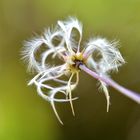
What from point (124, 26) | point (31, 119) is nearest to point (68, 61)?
point (124, 26)

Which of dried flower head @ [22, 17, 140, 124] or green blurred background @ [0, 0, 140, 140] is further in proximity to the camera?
green blurred background @ [0, 0, 140, 140]

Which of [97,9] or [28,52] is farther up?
[97,9]

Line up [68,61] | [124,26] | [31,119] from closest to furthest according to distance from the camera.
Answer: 1. [68,61]
2. [124,26]
3. [31,119]

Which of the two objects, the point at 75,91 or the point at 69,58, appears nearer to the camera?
the point at 69,58

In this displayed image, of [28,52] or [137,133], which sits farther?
[137,133]

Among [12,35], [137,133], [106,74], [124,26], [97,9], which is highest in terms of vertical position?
[12,35]

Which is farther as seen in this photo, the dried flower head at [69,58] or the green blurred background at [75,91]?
the green blurred background at [75,91]

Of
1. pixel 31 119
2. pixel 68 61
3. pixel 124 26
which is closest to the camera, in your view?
pixel 68 61

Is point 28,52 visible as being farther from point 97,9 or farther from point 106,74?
point 97,9
